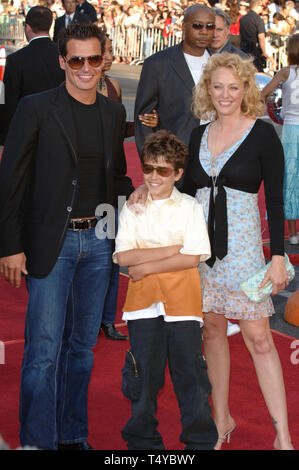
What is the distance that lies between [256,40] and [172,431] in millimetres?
13160

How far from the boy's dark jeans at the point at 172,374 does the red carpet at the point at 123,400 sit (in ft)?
1.49

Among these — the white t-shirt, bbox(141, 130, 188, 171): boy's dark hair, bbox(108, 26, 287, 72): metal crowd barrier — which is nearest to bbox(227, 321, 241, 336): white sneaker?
the white t-shirt

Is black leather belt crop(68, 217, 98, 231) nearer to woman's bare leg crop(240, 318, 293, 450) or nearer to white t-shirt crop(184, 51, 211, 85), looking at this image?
woman's bare leg crop(240, 318, 293, 450)

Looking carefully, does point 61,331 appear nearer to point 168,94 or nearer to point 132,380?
point 132,380

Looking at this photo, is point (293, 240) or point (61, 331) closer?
point (61, 331)

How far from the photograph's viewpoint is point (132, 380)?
384 cm

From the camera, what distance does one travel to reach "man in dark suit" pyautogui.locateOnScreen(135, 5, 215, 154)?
571 centimetres

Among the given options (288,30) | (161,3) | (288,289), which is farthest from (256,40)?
(161,3)

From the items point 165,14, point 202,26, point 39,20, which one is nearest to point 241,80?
point 202,26

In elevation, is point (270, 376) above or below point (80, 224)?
below

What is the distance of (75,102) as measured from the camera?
3.85m

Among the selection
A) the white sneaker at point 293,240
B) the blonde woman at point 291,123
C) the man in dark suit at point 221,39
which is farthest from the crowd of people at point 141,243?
the white sneaker at point 293,240

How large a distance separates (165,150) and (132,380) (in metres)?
1.10

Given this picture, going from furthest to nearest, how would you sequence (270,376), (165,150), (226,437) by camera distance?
(226,437) < (270,376) < (165,150)
